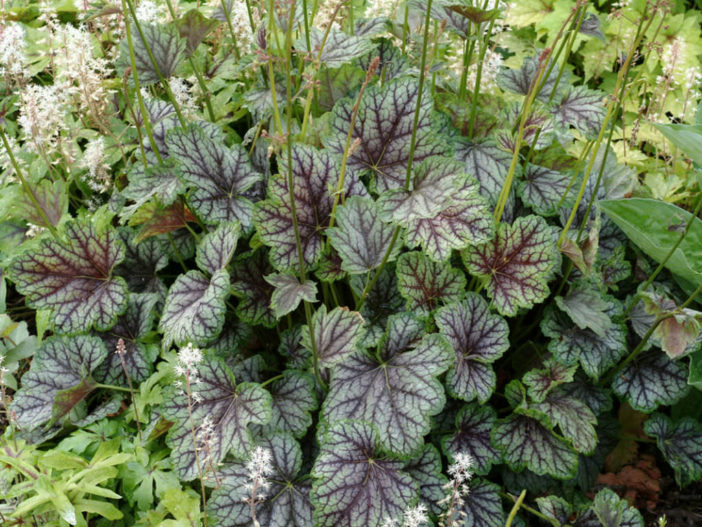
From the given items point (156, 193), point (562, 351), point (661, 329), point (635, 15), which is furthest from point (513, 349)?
point (635, 15)

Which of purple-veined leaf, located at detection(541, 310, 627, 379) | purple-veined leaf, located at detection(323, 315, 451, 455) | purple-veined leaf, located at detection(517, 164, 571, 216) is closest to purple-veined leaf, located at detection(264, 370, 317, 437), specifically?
purple-veined leaf, located at detection(323, 315, 451, 455)

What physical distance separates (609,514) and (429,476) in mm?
470

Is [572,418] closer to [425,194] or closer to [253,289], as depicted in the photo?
[425,194]

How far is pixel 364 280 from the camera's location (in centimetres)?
195

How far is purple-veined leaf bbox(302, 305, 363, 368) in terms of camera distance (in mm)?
1690

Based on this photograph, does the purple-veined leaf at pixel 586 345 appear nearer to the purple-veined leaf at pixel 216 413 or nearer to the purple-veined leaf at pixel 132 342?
the purple-veined leaf at pixel 216 413

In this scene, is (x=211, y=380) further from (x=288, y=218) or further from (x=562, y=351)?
(x=562, y=351)

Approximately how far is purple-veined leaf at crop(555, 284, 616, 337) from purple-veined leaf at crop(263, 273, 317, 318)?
0.74 m

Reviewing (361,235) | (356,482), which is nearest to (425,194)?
(361,235)

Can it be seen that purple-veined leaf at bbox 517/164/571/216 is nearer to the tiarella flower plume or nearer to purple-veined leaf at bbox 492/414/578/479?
purple-veined leaf at bbox 492/414/578/479

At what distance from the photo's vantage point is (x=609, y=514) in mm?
1688

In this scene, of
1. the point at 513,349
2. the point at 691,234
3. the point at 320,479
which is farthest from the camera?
the point at 513,349

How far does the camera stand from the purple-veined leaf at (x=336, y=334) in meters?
1.69

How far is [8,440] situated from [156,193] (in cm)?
85
